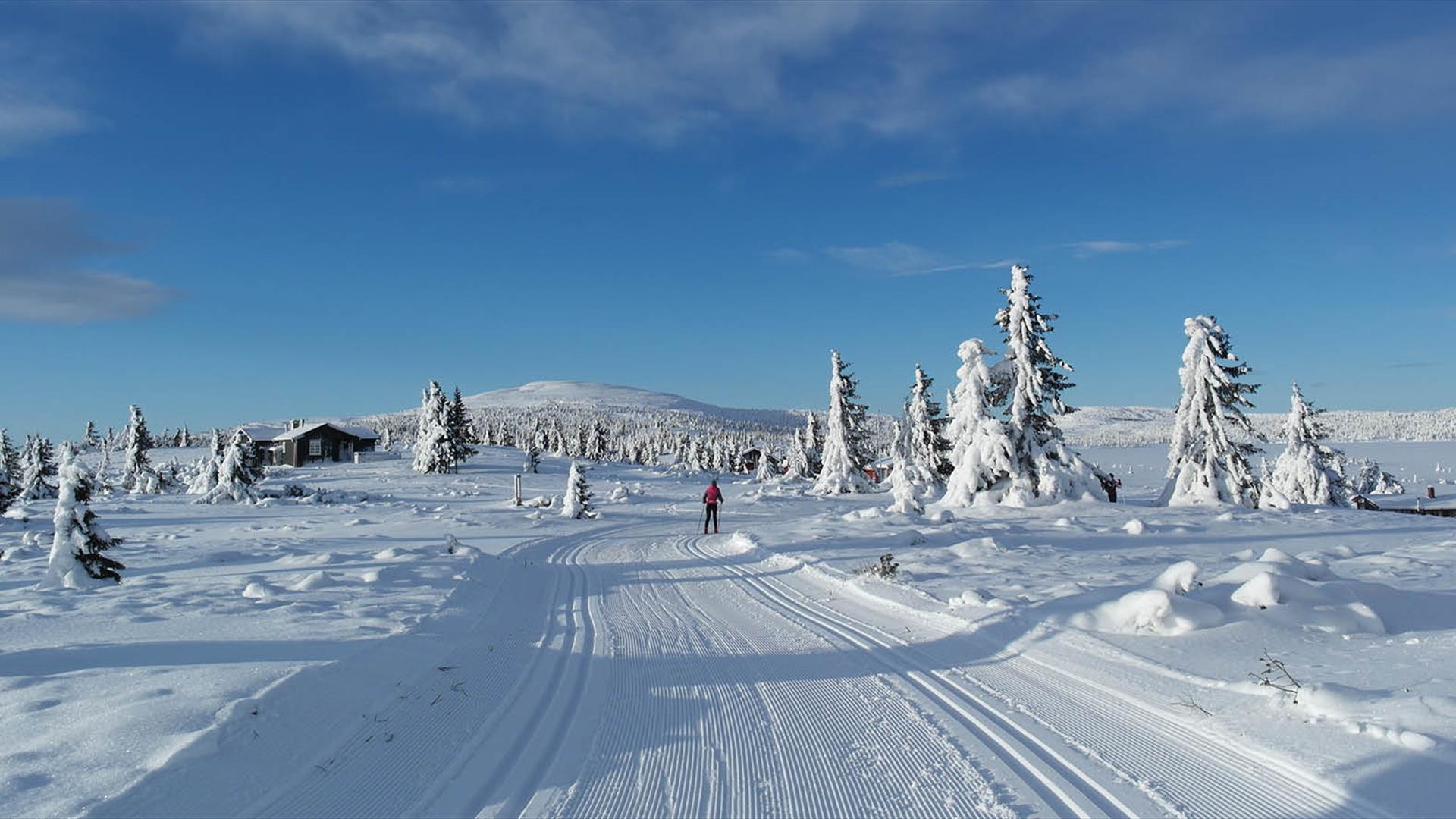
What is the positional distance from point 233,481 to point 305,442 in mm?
42465

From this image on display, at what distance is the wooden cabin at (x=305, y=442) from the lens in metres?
70.8

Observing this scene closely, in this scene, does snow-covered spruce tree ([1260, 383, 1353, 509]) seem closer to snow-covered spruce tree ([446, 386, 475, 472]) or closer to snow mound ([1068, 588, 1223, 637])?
snow mound ([1068, 588, 1223, 637])

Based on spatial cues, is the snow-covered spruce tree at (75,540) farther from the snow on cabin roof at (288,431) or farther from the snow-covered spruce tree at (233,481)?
the snow on cabin roof at (288,431)

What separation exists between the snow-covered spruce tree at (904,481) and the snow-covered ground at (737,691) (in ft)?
36.9

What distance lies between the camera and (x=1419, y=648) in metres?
6.31

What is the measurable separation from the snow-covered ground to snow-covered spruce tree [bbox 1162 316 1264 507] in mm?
16148

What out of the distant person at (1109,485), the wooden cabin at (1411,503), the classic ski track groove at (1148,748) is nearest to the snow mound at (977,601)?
the classic ski track groove at (1148,748)

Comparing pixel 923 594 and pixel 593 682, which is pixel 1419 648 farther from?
pixel 593 682

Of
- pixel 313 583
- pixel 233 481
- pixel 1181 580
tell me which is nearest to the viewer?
pixel 1181 580

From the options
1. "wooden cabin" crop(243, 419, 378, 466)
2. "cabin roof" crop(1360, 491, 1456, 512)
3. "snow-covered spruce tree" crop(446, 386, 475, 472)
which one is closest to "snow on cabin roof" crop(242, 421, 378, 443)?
"wooden cabin" crop(243, 419, 378, 466)

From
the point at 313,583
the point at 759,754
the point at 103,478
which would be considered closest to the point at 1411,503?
the point at 759,754

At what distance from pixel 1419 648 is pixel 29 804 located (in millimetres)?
9637

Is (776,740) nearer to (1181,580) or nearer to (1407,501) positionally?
(1181,580)

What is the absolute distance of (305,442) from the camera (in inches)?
2813
